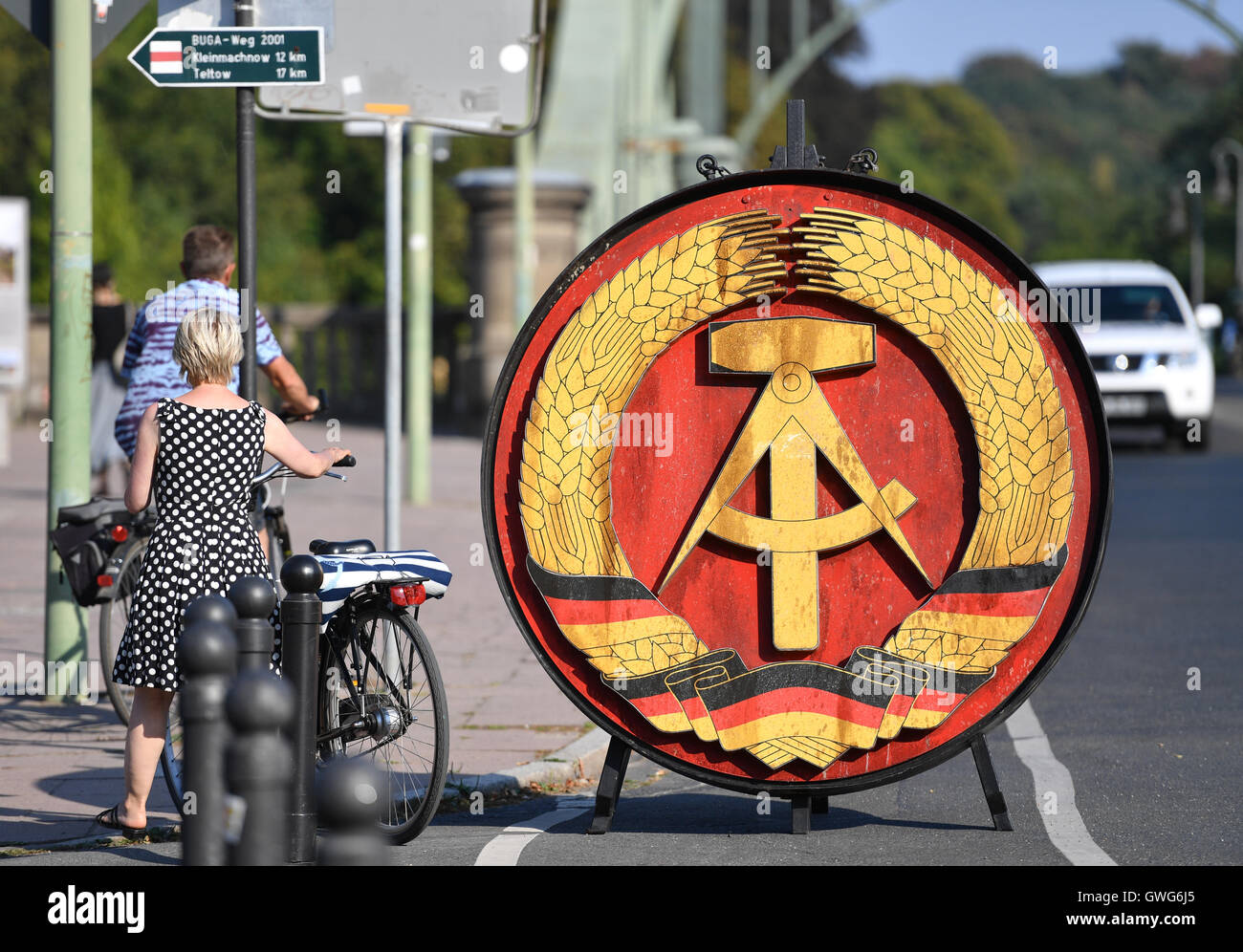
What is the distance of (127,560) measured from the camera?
264 inches

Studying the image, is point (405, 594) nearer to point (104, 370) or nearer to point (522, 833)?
point (522, 833)

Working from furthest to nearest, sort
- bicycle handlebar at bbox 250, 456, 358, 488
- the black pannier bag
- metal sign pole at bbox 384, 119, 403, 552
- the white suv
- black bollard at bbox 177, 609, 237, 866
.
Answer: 1. the white suv
2. metal sign pole at bbox 384, 119, 403, 552
3. the black pannier bag
4. bicycle handlebar at bbox 250, 456, 358, 488
5. black bollard at bbox 177, 609, 237, 866

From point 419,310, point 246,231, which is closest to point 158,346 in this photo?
point 246,231

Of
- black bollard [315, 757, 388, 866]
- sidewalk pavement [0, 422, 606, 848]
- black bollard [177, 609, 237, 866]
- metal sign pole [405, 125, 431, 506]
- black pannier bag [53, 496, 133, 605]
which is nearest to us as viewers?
black bollard [315, 757, 388, 866]

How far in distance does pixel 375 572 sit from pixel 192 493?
0.55 meters

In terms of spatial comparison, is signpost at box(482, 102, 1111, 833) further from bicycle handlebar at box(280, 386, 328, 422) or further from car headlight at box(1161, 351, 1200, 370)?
car headlight at box(1161, 351, 1200, 370)

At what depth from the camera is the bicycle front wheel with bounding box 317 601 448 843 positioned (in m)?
4.99

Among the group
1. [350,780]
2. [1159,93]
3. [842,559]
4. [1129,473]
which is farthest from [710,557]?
[1159,93]

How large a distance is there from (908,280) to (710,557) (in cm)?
96

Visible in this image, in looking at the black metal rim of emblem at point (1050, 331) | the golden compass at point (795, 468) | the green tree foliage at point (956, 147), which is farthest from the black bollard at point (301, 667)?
the green tree foliage at point (956, 147)

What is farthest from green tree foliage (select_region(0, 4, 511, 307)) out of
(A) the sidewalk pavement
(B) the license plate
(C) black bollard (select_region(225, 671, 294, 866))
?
(C) black bollard (select_region(225, 671, 294, 866))

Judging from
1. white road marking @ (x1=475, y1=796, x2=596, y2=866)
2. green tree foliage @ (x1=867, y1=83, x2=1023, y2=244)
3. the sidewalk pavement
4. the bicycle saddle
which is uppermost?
green tree foliage @ (x1=867, y1=83, x2=1023, y2=244)

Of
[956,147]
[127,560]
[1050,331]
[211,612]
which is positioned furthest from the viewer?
[956,147]

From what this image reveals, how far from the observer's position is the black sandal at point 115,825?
5164 mm
